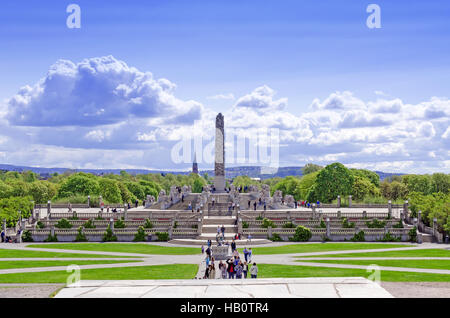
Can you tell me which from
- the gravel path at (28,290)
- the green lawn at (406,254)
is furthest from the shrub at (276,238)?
the gravel path at (28,290)

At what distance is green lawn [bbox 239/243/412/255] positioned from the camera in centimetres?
5227

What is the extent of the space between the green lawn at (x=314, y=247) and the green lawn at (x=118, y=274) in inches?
535

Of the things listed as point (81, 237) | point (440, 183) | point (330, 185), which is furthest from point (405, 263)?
point (440, 183)

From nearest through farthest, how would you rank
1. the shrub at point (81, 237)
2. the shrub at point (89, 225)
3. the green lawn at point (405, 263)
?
the green lawn at point (405, 263)
the shrub at point (81, 237)
the shrub at point (89, 225)

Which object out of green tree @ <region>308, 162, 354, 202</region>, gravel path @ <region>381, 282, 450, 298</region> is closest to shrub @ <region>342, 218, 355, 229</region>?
gravel path @ <region>381, 282, 450, 298</region>

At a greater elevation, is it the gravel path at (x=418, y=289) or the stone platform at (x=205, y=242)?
the gravel path at (x=418, y=289)

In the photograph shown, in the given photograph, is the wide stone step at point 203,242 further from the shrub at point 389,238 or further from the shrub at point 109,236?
the shrub at point 389,238

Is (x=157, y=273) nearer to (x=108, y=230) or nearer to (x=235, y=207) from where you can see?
(x=108, y=230)

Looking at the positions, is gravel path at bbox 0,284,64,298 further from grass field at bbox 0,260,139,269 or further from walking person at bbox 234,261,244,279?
grass field at bbox 0,260,139,269

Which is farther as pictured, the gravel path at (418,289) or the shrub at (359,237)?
the shrub at (359,237)

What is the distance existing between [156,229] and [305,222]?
65.9 ft

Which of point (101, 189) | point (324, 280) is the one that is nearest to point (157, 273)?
point (324, 280)

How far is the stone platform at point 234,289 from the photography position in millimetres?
20531

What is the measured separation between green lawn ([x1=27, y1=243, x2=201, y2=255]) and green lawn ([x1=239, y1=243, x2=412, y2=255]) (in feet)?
20.0
